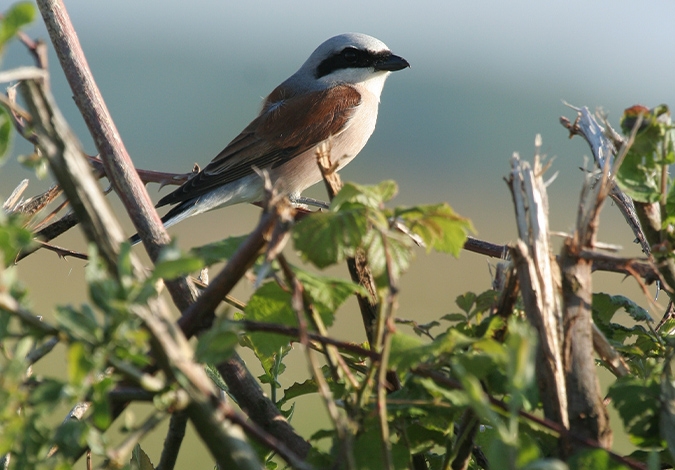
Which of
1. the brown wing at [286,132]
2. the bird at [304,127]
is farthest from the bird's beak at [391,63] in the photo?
the brown wing at [286,132]

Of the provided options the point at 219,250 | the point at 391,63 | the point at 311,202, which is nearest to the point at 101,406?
the point at 219,250

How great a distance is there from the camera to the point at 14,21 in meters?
0.55

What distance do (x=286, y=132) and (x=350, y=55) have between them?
0.75 m

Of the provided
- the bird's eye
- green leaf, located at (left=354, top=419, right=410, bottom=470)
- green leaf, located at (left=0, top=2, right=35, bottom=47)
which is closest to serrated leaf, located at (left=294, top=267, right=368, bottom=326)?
green leaf, located at (left=354, top=419, right=410, bottom=470)

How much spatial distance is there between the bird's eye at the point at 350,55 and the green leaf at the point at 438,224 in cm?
426

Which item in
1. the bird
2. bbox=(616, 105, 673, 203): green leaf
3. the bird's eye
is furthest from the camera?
the bird's eye

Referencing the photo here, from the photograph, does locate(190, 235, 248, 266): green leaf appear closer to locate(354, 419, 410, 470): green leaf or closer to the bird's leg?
locate(354, 419, 410, 470): green leaf

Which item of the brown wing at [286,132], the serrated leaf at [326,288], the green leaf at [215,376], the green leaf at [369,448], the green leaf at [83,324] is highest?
the green leaf at [83,324]

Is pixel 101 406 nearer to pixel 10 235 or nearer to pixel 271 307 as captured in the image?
pixel 10 235

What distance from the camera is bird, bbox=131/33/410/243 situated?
14.6ft

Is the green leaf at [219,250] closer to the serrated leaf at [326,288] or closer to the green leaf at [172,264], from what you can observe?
the serrated leaf at [326,288]

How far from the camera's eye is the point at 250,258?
684 mm

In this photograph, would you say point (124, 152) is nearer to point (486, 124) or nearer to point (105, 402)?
point (105, 402)

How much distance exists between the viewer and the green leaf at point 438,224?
0.77 meters
